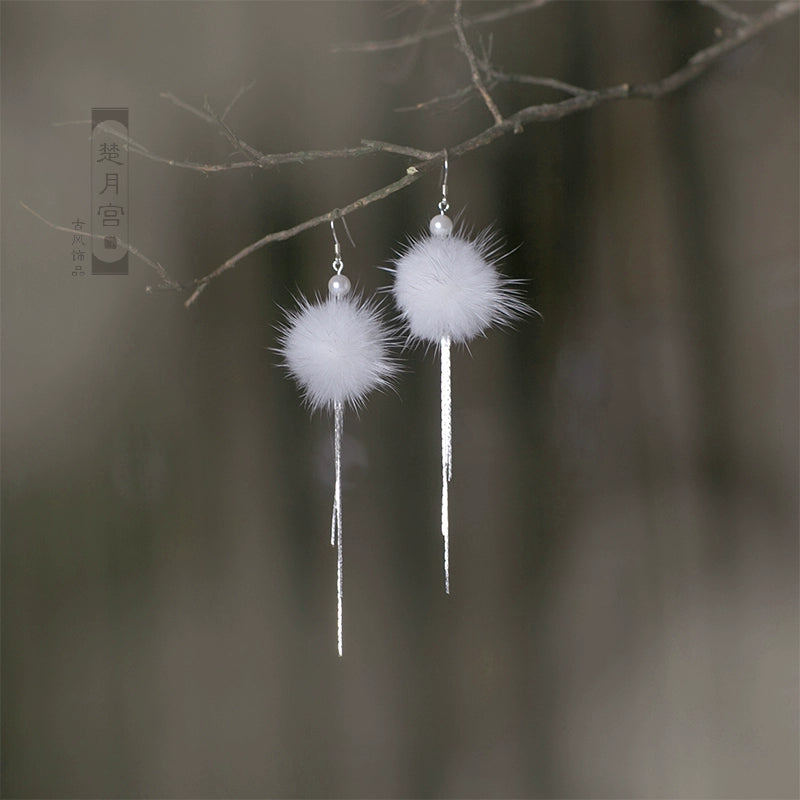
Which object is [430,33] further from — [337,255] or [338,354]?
[338,354]

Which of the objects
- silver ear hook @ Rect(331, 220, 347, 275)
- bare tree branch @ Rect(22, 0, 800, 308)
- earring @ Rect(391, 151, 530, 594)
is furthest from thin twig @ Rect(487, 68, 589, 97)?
silver ear hook @ Rect(331, 220, 347, 275)

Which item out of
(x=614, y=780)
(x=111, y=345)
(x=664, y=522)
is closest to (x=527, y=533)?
(x=664, y=522)

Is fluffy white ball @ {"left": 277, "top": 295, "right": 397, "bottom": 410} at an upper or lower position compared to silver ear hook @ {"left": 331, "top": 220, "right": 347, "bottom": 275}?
lower

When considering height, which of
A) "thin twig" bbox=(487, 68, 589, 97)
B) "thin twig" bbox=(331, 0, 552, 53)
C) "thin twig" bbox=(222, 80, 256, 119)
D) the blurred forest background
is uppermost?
"thin twig" bbox=(331, 0, 552, 53)

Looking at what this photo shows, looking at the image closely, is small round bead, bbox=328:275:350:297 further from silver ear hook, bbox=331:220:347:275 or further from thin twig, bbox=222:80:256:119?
thin twig, bbox=222:80:256:119

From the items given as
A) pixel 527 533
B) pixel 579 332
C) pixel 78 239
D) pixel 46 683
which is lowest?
pixel 46 683

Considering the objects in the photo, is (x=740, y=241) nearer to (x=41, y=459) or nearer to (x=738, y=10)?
(x=738, y=10)

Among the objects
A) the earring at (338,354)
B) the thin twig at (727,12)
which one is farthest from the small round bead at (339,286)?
the thin twig at (727,12)
